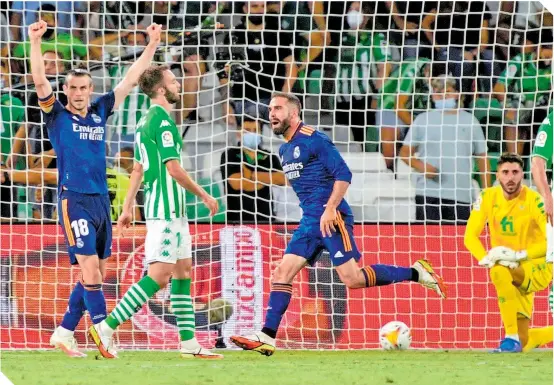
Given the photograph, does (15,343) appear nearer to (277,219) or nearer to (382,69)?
(277,219)

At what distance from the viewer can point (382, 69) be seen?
10305 mm

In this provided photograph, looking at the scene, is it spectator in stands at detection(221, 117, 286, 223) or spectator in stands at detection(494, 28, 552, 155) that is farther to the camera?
spectator in stands at detection(494, 28, 552, 155)

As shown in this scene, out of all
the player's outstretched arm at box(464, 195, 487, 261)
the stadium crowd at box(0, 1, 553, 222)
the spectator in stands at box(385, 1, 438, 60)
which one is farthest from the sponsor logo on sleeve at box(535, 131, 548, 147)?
the spectator in stands at box(385, 1, 438, 60)

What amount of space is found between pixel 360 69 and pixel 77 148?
162 inches

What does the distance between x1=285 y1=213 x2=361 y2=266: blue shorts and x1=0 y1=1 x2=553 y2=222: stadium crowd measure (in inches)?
87.5

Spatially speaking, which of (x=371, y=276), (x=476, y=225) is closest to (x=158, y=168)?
(x=371, y=276)

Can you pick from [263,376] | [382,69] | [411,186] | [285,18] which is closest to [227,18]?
[285,18]

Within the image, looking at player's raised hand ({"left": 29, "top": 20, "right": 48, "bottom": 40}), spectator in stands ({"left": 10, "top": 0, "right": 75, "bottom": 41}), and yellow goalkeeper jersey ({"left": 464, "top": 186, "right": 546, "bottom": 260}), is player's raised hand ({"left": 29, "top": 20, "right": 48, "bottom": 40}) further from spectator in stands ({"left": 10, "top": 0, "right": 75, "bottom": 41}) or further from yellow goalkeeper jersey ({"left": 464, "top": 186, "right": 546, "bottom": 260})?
spectator in stands ({"left": 10, "top": 0, "right": 75, "bottom": 41})

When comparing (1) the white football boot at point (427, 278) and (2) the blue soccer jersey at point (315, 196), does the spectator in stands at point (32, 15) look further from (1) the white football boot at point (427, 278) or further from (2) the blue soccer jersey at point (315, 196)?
(1) the white football boot at point (427, 278)

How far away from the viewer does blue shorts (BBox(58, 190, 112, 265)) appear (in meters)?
6.73

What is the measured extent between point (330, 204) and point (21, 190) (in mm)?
3754

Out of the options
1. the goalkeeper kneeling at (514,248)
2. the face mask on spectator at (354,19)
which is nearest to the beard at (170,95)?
the goalkeeper kneeling at (514,248)

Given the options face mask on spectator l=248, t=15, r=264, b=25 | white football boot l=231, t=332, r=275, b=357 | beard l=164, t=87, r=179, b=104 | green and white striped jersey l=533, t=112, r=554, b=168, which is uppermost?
face mask on spectator l=248, t=15, r=264, b=25

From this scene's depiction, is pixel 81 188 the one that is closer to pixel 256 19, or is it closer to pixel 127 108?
pixel 127 108
